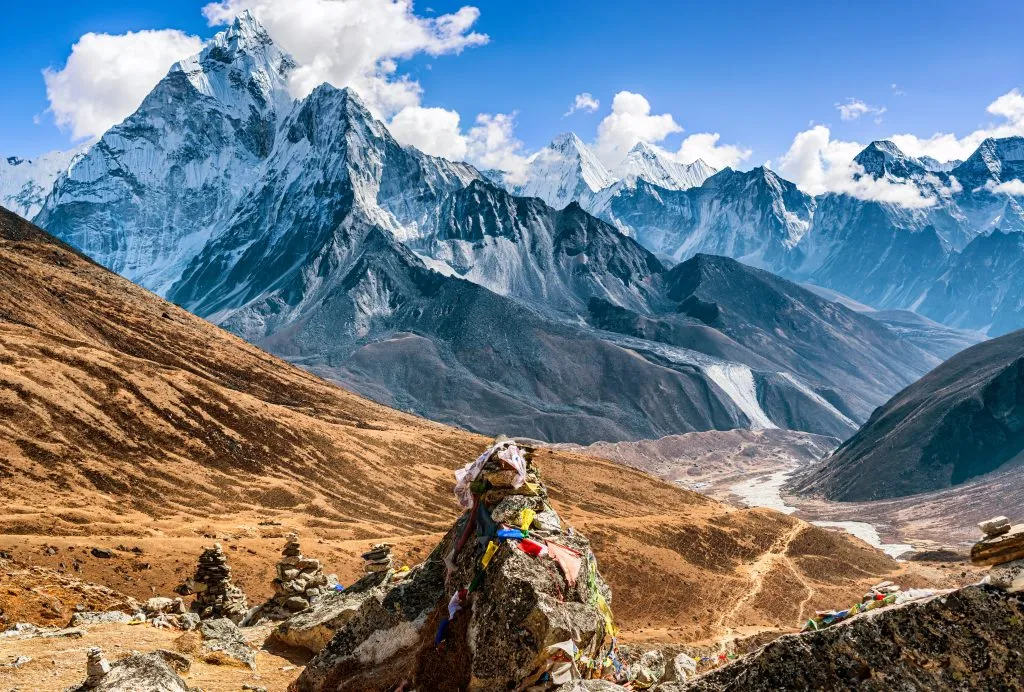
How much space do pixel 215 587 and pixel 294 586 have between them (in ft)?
18.0

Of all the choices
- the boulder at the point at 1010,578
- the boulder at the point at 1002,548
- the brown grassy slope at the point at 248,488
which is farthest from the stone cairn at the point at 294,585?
the boulder at the point at 1010,578

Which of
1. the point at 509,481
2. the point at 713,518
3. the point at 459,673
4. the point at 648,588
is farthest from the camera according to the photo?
the point at 713,518

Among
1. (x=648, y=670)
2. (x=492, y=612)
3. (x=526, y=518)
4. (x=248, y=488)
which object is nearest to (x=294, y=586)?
(x=648, y=670)

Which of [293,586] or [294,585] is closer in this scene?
[293,586]

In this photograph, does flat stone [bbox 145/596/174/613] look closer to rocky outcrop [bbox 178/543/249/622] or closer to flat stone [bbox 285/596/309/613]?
flat stone [bbox 285/596/309/613]

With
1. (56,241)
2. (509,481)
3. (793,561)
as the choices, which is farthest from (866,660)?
(56,241)

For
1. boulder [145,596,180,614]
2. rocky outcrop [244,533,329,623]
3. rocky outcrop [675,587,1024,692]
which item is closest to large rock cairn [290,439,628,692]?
rocky outcrop [675,587,1024,692]

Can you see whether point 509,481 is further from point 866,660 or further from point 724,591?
point 724,591

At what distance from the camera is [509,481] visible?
14211 millimetres

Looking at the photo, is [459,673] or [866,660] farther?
[459,673]

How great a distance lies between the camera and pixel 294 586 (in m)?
35.1

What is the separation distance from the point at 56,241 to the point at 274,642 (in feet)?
492

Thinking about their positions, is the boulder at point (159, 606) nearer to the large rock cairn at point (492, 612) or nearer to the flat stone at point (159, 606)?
the flat stone at point (159, 606)

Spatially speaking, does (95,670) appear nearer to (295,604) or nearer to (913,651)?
(913,651)
